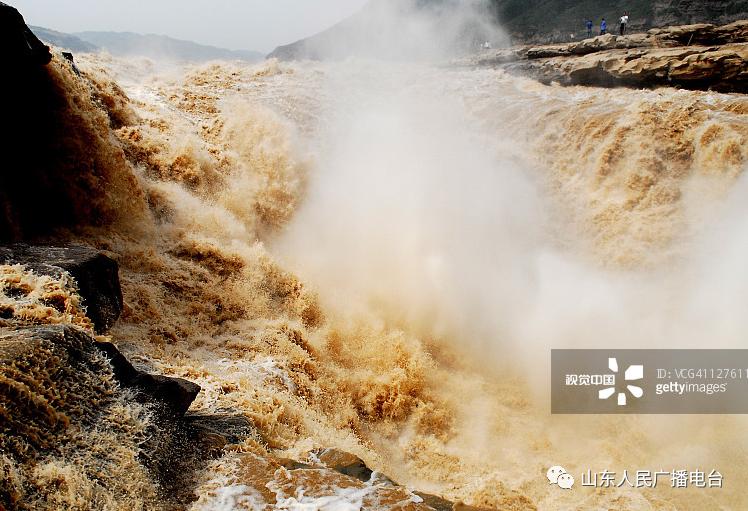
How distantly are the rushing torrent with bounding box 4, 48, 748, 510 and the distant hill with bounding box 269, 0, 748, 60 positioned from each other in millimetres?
11676

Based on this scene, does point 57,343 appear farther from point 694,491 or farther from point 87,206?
point 694,491

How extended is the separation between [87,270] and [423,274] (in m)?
4.71

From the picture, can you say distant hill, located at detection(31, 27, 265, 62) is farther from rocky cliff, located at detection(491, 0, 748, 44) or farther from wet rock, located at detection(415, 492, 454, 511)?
wet rock, located at detection(415, 492, 454, 511)

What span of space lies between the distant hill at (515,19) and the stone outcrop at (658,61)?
22.0 feet

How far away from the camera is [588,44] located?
51.9 ft

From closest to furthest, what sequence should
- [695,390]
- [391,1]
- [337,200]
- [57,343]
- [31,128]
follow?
[57,343] → [695,390] → [31,128] → [337,200] → [391,1]

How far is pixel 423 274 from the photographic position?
756 centimetres

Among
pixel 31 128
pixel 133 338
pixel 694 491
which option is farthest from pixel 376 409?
pixel 31 128

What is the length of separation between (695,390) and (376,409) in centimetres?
373

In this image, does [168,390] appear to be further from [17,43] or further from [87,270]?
[17,43]

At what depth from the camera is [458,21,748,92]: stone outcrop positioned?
37.3ft

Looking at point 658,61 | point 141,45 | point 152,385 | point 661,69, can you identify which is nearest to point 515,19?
point 658,61

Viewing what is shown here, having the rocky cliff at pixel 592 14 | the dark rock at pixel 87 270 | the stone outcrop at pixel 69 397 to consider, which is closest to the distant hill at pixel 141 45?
the rocky cliff at pixel 592 14

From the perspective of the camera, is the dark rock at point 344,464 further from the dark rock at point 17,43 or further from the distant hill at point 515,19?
the distant hill at point 515,19
